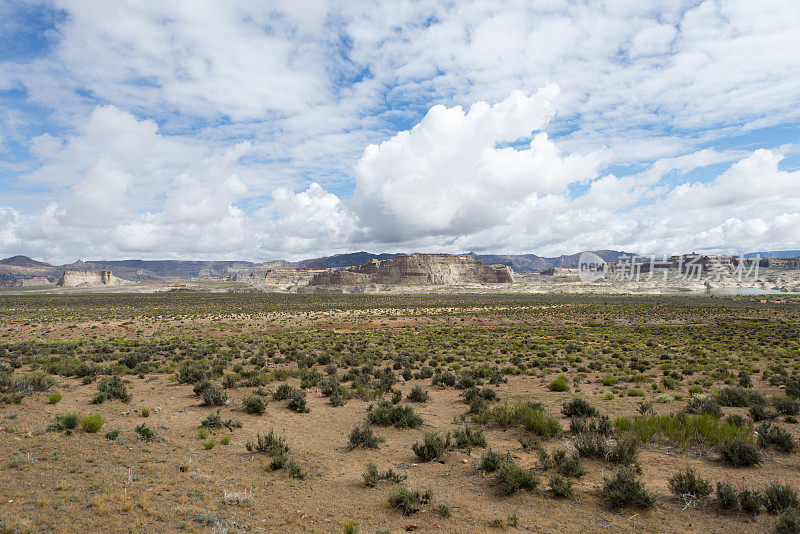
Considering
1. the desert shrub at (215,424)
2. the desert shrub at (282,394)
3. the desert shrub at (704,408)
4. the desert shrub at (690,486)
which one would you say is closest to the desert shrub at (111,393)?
the desert shrub at (215,424)

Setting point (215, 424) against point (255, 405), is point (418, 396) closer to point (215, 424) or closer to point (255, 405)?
point (255, 405)

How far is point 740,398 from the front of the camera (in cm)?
1137

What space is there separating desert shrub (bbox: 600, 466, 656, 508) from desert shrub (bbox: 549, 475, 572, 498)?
1.85 ft

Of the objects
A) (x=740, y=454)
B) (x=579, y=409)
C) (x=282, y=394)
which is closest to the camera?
(x=740, y=454)

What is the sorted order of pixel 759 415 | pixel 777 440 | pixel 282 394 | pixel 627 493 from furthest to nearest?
pixel 282 394
pixel 759 415
pixel 777 440
pixel 627 493

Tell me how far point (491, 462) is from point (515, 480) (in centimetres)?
76

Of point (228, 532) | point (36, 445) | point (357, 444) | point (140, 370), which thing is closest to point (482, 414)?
point (357, 444)

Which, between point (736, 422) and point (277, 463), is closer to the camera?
point (277, 463)

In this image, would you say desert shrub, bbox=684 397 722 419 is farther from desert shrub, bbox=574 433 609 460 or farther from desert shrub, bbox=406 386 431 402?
desert shrub, bbox=406 386 431 402

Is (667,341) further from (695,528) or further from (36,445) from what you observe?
(36,445)

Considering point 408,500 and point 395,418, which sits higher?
point 408,500

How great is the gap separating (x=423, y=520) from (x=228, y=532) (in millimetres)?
2923

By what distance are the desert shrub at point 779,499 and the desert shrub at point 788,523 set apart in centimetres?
69

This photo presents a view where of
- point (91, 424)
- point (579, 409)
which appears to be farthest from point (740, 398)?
point (91, 424)
